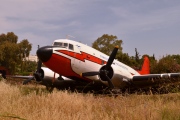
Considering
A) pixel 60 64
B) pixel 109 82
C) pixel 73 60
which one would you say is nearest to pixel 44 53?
pixel 60 64

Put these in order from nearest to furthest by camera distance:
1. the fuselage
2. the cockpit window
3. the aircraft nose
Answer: the aircraft nose
the fuselage
the cockpit window

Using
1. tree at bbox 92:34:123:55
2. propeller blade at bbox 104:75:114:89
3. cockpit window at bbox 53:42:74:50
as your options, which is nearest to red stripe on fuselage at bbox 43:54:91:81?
cockpit window at bbox 53:42:74:50

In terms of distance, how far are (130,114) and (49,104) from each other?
2504 millimetres

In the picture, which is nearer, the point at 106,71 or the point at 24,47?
the point at 106,71

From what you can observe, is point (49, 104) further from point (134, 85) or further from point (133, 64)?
point (133, 64)

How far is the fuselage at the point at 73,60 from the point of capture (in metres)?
11.7

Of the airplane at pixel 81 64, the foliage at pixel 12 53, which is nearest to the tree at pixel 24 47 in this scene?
the foliage at pixel 12 53

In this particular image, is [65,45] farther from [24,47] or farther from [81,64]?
[24,47]

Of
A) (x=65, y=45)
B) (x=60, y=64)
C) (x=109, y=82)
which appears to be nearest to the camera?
(x=109, y=82)

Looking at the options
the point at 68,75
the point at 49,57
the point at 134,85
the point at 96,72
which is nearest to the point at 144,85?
the point at 134,85

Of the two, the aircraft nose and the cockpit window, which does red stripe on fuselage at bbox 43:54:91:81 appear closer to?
the aircraft nose

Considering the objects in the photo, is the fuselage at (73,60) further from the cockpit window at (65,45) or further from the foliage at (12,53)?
the foliage at (12,53)

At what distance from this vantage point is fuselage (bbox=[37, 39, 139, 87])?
38.3ft

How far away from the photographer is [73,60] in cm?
1228
